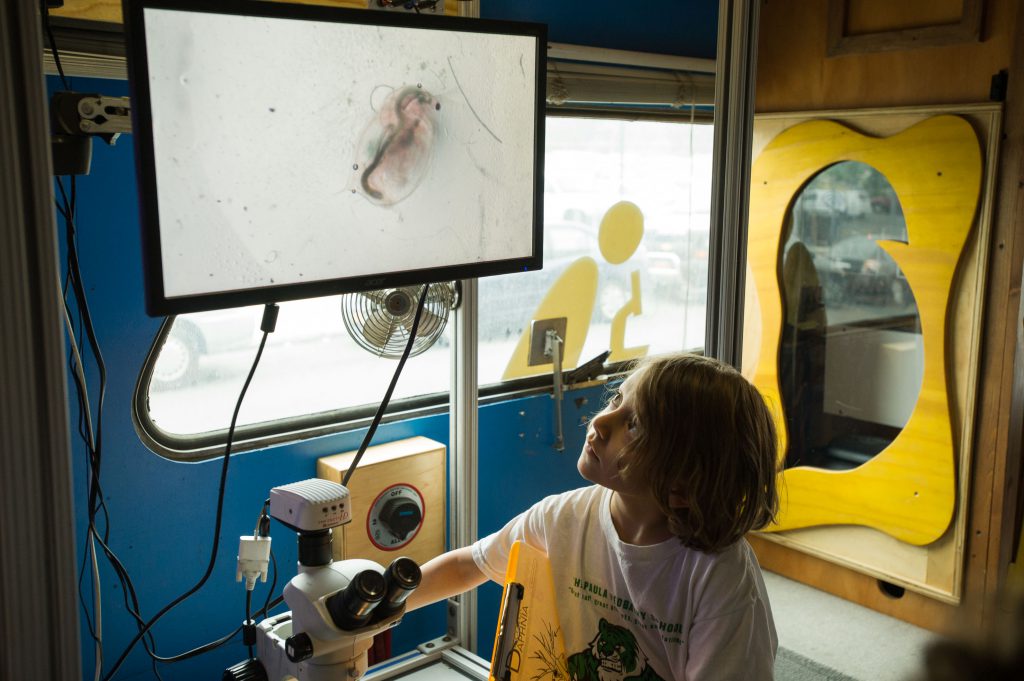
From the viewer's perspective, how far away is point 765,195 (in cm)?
371

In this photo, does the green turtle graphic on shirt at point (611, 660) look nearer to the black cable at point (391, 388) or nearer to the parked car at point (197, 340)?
the black cable at point (391, 388)

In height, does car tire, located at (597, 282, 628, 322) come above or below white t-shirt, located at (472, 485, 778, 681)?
above

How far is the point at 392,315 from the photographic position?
2.21m

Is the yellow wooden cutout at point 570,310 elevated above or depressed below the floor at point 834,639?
above

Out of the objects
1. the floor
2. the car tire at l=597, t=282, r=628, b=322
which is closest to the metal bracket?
the car tire at l=597, t=282, r=628, b=322

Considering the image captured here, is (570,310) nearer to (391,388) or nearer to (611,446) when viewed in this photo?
(391,388)

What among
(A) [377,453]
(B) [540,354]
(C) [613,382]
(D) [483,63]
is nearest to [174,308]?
(D) [483,63]

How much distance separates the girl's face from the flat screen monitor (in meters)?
0.49

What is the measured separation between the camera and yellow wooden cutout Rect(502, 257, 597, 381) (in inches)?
118

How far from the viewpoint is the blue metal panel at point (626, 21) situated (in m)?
2.73

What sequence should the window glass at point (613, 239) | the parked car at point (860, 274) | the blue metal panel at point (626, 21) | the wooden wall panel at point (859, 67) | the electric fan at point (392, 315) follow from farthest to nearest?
the parked car at point (860, 274)
the wooden wall panel at point (859, 67)
the window glass at point (613, 239)
the blue metal panel at point (626, 21)
the electric fan at point (392, 315)

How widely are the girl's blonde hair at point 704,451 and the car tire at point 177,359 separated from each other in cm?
110

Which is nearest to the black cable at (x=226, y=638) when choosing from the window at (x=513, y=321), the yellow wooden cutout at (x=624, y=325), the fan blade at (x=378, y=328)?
the window at (x=513, y=321)

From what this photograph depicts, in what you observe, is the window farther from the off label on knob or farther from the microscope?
the microscope
